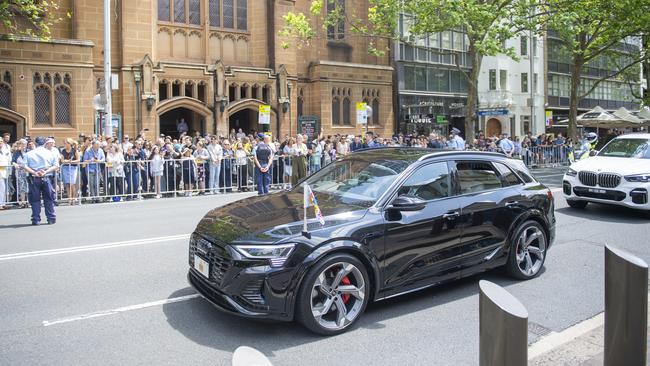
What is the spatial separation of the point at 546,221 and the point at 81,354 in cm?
538

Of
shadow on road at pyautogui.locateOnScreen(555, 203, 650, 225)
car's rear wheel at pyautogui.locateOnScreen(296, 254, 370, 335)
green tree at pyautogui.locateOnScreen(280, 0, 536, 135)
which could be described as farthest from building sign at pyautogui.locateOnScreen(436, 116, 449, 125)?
car's rear wheel at pyautogui.locateOnScreen(296, 254, 370, 335)

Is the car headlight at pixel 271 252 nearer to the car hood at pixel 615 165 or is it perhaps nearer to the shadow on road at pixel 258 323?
the shadow on road at pixel 258 323

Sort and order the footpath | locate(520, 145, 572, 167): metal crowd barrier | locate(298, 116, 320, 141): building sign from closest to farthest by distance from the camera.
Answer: the footpath, locate(520, 145, 572, 167): metal crowd barrier, locate(298, 116, 320, 141): building sign

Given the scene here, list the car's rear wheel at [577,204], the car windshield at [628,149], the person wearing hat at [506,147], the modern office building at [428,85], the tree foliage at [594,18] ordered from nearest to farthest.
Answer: the car windshield at [628,149]
the car's rear wheel at [577,204]
the tree foliage at [594,18]
the person wearing hat at [506,147]
the modern office building at [428,85]

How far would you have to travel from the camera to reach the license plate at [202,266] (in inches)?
197

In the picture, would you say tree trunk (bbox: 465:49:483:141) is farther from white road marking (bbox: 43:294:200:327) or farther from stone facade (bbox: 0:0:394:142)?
white road marking (bbox: 43:294:200:327)

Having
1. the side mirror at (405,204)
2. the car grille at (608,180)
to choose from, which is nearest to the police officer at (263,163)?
the car grille at (608,180)

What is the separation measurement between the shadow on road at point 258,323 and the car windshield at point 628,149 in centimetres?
751

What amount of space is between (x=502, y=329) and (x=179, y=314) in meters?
3.59

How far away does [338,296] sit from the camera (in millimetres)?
4930

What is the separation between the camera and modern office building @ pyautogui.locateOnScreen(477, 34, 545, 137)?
4178 centimetres

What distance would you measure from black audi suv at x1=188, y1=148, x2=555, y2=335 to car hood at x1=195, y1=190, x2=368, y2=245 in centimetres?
1

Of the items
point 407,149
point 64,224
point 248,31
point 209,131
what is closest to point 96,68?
point 209,131

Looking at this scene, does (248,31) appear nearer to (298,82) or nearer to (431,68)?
(298,82)
